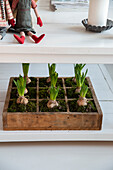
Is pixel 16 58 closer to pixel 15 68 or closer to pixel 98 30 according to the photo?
pixel 98 30

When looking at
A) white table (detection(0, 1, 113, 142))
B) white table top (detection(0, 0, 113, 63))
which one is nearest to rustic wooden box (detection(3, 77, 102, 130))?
white table (detection(0, 1, 113, 142))

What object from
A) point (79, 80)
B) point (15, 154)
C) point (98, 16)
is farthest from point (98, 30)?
point (15, 154)

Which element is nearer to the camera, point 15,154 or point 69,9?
point 15,154

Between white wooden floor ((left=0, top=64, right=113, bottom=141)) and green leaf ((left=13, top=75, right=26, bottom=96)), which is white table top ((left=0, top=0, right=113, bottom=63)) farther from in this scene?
white wooden floor ((left=0, top=64, right=113, bottom=141))

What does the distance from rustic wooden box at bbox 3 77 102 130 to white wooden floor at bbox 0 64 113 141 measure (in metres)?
0.03

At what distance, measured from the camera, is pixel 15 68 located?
1.44m

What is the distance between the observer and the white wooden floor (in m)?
0.92

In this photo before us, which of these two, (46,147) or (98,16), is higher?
(98,16)

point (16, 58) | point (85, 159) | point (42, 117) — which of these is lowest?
point (85, 159)

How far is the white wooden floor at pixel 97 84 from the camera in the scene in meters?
0.92

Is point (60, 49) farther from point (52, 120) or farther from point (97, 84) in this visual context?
point (97, 84)

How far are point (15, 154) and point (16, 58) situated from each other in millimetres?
372

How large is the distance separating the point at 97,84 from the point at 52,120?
1.25ft

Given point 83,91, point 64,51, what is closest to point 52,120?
point 83,91
